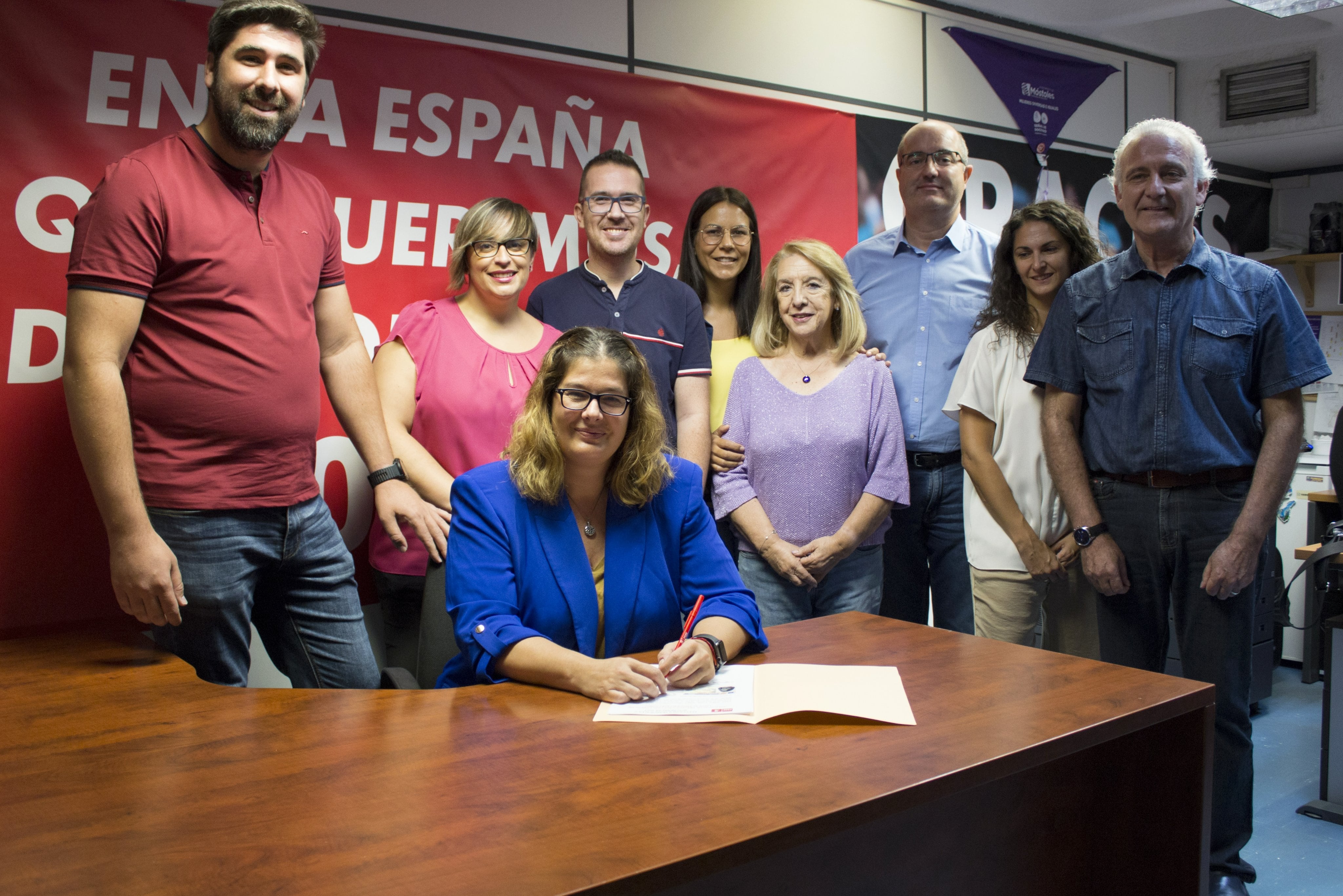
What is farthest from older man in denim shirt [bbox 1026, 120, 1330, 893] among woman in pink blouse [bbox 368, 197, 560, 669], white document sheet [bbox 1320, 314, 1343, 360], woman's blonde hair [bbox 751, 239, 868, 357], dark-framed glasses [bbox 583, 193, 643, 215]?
white document sheet [bbox 1320, 314, 1343, 360]

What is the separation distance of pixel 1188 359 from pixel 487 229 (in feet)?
5.69

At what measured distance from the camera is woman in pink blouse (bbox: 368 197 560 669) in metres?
2.46

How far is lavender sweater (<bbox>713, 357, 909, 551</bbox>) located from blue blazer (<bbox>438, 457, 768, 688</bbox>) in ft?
2.19

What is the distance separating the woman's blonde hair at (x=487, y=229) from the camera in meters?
2.57

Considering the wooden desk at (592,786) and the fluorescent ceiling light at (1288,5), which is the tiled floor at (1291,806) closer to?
the wooden desk at (592,786)

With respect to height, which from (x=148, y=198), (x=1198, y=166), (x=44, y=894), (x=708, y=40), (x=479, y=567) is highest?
(x=708, y=40)

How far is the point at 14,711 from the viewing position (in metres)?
1.45

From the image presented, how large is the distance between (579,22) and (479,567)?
2.27m

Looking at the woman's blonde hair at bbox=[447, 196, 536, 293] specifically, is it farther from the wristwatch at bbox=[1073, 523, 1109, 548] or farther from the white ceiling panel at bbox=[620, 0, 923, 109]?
the wristwatch at bbox=[1073, 523, 1109, 548]

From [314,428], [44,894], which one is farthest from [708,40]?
[44,894]

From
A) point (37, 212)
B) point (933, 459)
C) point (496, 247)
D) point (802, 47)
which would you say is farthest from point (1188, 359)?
point (37, 212)

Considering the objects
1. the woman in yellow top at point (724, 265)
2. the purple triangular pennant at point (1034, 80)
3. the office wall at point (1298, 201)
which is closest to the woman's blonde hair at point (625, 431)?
the woman in yellow top at point (724, 265)

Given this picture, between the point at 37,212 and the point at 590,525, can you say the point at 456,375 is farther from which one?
the point at 37,212

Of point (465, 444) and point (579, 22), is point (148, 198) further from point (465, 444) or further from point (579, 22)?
point (579, 22)
